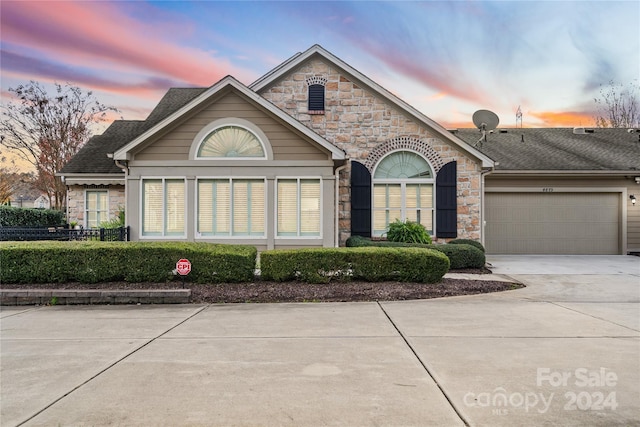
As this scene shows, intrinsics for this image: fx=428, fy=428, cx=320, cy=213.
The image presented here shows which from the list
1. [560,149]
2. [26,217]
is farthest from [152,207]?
[560,149]

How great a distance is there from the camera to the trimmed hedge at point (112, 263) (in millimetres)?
8875

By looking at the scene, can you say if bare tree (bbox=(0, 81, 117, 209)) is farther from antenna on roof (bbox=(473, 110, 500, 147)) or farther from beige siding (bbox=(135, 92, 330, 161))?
antenna on roof (bbox=(473, 110, 500, 147))

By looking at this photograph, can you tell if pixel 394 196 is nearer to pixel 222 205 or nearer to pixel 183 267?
pixel 222 205

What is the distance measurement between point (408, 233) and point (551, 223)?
23.4ft

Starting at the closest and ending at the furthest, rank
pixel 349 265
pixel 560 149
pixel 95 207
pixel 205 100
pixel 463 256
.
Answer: pixel 349 265
pixel 463 256
pixel 205 100
pixel 95 207
pixel 560 149

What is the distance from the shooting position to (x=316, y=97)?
14.7 meters

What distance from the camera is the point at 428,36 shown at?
15.9 meters

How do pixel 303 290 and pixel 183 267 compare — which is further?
pixel 183 267

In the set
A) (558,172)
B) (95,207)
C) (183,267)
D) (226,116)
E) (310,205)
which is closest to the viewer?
(183,267)

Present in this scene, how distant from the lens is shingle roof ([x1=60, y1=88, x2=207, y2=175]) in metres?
16.1

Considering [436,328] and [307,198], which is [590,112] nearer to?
[307,198]

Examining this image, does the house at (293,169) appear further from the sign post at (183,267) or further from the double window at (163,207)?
the sign post at (183,267)

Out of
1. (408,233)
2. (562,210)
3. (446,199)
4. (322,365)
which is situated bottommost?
(322,365)

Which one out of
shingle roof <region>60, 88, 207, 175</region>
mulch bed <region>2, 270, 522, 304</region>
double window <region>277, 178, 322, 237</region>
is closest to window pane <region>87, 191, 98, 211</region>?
shingle roof <region>60, 88, 207, 175</region>
